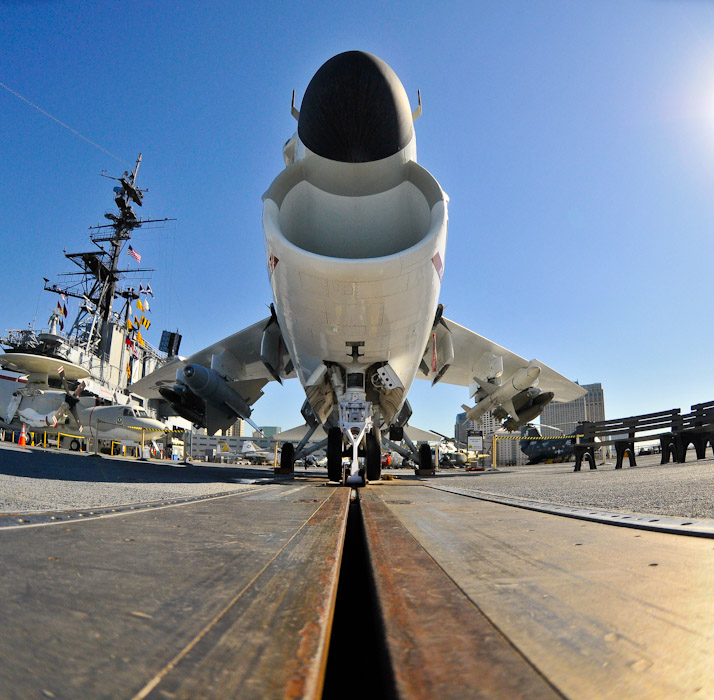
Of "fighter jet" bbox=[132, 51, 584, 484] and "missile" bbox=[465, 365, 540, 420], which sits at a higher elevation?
"fighter jet" bbox=[132, 51, 584, 484]

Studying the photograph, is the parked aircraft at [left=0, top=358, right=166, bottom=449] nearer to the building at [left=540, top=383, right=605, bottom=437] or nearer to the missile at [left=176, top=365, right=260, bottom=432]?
the missile at [left=176, top=365, right=260, bottom=432]

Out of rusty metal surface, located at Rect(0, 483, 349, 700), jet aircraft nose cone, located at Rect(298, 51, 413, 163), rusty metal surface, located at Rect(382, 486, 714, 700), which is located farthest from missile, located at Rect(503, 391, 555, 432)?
rusty metal surface, located at Rect(0, 483, 349, 700)

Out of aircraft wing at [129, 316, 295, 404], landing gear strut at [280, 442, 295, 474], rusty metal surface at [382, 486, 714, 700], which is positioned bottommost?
landing gear strut at [280, 442, 295, 474]

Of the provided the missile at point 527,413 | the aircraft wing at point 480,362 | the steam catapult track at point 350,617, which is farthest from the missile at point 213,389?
the steam catapult track at point 350,617

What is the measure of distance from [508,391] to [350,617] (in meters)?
9.57

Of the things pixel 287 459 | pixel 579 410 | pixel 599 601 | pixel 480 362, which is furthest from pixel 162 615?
pixel 579 410

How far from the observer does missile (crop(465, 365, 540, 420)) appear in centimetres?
935

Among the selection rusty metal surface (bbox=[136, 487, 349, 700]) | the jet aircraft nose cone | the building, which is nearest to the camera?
rusty metal surface (bbox=[136, 487, 349, 700])

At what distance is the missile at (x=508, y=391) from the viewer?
9.35 m

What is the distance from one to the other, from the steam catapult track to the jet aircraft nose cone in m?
4.31

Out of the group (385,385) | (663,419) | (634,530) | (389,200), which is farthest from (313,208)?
(663,419)

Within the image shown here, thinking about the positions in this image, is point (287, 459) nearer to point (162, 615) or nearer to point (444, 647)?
point (162, 615)

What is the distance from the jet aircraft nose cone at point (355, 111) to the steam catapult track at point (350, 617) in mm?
4306

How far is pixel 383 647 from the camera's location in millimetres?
509
